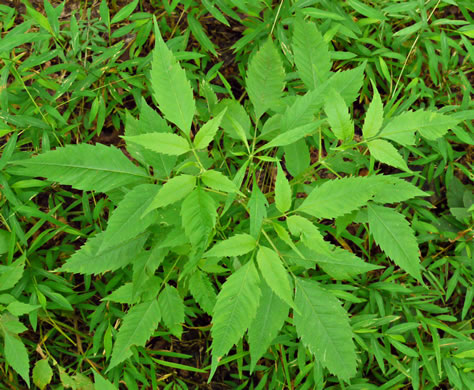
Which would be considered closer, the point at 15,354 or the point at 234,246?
the point at 234,246

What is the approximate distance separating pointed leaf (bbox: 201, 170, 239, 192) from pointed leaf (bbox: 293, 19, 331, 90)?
22.9 inches

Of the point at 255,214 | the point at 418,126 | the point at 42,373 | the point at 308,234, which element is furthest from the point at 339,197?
the point at 42,373

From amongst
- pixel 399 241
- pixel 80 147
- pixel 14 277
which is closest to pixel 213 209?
pixel 80 147

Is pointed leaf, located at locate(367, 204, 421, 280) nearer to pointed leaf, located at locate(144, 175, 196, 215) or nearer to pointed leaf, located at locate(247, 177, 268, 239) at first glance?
pointed leaf, located at locate(247, 177, 268, 239)

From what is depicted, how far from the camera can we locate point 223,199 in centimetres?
143

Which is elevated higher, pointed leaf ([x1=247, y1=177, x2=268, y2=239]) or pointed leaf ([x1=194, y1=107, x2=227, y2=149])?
pointed leaf ([x1=194, y1=107, x2=227, y2=149])

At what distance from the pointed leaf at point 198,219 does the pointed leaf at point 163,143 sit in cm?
16

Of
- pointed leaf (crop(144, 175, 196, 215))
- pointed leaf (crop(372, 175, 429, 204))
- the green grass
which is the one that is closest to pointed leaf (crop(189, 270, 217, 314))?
the green grass

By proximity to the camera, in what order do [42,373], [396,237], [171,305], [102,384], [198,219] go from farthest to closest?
[42,373] → [102,384] → [171,305] → [396,237] → [198,219]

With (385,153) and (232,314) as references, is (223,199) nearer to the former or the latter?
(232,314)

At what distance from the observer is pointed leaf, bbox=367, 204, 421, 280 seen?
134 centimetres

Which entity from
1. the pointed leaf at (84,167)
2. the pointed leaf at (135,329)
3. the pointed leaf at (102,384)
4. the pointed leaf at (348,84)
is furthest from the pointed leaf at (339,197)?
the pointed leaf at (102,384)

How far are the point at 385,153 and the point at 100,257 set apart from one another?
3.49 feet

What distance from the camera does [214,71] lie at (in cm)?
216
